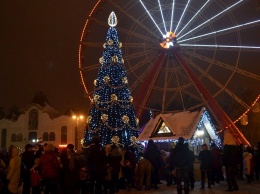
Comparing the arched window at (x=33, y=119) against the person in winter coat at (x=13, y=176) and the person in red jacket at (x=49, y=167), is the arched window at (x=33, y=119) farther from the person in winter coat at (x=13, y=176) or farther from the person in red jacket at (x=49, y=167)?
the person in winter coat at (x=13, y=176)

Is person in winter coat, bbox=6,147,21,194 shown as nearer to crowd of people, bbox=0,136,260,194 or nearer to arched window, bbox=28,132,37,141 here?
crowd of people, bbox=0,136,260,194

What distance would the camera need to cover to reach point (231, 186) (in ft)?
40.7

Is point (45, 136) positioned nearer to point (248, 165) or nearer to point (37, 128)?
point (37, 128)

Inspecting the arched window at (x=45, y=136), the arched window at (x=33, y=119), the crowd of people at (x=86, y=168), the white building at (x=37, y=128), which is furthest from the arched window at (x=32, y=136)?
the crowd of people at (x=86, y=168)

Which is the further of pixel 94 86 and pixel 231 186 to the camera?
pixel 94 86

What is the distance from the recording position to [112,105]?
80.5 feet

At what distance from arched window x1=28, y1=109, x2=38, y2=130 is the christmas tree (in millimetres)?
38450

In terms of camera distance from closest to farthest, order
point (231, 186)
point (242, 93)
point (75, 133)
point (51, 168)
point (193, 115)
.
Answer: point (51, 168)
point (231, 186)
point (193, 115)
point (242, 93)
point (75, 133)

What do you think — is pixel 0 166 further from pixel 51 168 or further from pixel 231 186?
pixel 231 186

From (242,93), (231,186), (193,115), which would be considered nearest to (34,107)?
(242,93)

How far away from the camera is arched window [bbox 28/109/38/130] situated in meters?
61.8

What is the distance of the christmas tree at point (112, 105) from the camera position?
24.5m

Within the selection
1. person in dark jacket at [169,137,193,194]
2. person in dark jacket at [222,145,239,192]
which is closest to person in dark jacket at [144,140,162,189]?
person in dark jacket at [222,145,239,192]

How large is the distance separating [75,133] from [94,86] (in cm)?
3516
